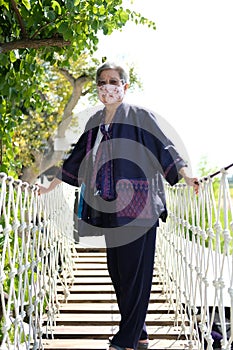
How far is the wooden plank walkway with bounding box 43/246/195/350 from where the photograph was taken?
262 cm

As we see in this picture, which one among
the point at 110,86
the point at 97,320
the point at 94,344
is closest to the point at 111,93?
the point at 110,86

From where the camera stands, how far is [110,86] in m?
2.16

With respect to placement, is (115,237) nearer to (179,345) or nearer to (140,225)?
(140,225)

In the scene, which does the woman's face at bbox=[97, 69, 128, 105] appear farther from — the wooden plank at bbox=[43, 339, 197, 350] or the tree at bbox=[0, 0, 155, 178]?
the wooden plank at bbox=[43, 339, 197, 350]

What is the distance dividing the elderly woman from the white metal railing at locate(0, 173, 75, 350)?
324mm

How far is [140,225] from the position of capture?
210 cm

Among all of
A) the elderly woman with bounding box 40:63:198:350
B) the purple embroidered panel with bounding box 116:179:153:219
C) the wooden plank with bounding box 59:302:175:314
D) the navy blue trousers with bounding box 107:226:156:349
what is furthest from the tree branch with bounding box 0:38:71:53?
the wooden plank with bounding box 59:302:175:314

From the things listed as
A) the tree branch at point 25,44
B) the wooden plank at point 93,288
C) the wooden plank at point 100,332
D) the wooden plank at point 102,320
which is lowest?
the wooden plank at point 100,332

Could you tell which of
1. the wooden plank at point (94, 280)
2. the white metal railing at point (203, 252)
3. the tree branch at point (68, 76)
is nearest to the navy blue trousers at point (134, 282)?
the white metal railing at point (203, 252)

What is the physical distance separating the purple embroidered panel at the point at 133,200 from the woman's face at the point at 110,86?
357 millimetres

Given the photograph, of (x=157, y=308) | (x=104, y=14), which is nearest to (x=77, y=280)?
(x=157, y=308)

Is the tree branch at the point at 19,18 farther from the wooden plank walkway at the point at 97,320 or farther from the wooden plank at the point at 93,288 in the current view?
the wooden plank at the point at 93,288

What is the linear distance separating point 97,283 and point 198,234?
184 centimetres

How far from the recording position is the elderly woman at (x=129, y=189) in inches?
83.4
